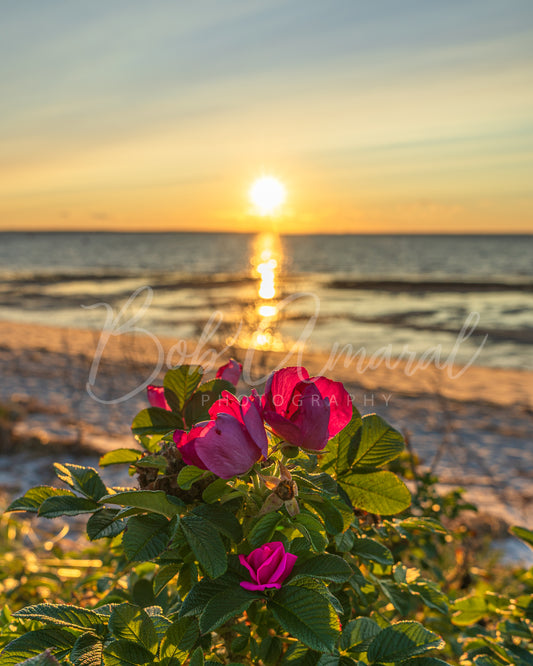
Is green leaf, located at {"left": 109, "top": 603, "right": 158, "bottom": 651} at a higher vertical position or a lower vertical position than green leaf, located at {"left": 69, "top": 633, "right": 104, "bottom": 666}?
higher

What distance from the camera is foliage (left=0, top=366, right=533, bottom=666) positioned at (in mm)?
735

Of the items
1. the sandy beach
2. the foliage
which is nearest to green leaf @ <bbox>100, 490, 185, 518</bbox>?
the foliage

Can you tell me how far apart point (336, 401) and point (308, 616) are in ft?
0.94

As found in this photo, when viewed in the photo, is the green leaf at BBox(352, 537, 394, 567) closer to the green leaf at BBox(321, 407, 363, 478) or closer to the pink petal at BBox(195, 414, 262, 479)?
the green leaf at BBox(321, 407, 363, 478)

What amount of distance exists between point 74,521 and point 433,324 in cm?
1596

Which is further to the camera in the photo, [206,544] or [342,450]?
[342,450]

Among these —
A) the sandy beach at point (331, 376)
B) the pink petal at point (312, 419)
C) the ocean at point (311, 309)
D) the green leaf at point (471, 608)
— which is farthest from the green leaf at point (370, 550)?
the ocean at point (311, 309)

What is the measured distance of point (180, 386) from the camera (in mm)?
1021

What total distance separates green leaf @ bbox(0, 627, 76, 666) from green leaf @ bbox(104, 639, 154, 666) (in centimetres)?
9

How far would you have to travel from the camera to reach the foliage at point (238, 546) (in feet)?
2.41

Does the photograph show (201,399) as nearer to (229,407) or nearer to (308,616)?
(229,407)

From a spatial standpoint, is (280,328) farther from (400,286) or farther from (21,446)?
(400,286)

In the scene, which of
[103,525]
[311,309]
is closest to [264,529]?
[103,525]

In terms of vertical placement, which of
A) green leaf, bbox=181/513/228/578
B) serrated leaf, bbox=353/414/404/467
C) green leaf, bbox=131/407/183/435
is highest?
green leaf, bbox=131/407/183/435
